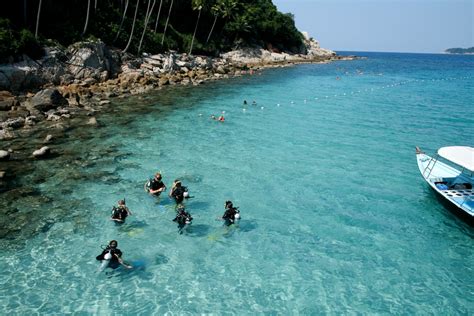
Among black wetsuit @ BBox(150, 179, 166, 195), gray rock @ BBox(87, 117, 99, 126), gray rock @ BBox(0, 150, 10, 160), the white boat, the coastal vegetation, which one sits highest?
the coastal vegetation

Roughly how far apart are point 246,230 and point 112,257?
634 centimetres

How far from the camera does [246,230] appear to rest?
1775cm

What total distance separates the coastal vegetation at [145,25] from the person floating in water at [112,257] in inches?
1534

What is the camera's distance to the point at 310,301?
13391 mm

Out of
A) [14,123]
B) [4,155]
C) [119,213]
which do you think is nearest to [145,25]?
[14,123]

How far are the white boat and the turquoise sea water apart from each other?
1024 mm

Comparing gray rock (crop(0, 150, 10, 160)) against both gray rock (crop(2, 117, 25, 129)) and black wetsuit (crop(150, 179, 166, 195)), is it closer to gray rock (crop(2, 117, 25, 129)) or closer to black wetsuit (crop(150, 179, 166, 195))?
gray rock (crop(2, 117, 25, 129))

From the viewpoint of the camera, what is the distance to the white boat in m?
18.4

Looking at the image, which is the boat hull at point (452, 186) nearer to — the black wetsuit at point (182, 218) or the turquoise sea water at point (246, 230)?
the turquoise sea water at point (246, 230)

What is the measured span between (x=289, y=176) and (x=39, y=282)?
15.6 metres

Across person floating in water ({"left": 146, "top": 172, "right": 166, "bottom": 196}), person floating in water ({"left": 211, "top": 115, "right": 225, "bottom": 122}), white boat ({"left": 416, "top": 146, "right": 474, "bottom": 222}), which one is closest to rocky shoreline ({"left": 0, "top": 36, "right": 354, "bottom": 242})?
person floating in water ({"left": 146, "top": 172, "right": 166, "bottom": 196})

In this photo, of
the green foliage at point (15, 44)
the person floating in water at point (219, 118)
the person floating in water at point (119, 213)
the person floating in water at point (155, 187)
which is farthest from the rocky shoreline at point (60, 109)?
the person floating in water at point (219, 118)

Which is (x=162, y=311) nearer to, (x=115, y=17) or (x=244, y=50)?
(x=115, y=17)

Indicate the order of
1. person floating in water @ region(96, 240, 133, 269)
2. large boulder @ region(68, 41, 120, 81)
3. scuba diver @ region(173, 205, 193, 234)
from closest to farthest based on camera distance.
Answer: person floating in water @ region(96, 240, 133, 269) < scuba diver @ region(173, 205, 193, 234) < large boulder @ region(68, 41, 120, 81)
